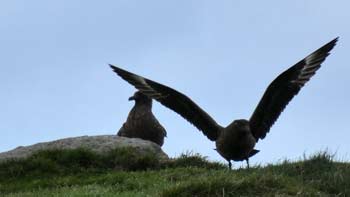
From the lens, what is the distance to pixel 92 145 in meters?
12.5

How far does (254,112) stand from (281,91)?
1.74 ft

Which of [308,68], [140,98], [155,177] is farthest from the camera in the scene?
[140,98]

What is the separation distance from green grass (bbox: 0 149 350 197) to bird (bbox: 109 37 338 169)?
42 cm

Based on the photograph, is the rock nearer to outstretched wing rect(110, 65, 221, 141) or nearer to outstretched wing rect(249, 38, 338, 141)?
outstretched wing rect(110, 65, 221, 141)

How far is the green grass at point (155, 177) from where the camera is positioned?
8.08 meters

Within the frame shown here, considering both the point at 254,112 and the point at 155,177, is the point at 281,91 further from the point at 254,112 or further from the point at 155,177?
the point at 155,177

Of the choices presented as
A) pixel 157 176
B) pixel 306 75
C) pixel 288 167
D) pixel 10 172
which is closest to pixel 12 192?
pixel 10 172

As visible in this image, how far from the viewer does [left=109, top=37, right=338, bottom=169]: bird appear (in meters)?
11.1

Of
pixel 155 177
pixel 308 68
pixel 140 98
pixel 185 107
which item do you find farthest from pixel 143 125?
pixel 155 177

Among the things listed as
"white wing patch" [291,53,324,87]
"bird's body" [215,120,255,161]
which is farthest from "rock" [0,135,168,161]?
"white wing patch" [291,53,324,87]

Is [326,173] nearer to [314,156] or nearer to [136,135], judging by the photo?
[314,156]

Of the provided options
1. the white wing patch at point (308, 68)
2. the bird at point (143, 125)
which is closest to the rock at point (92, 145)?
the bird at point (143, 125)

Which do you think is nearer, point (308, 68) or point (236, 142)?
point (236, 142)

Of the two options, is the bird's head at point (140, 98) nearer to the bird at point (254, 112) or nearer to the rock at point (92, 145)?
the rock at point (92, 145)
